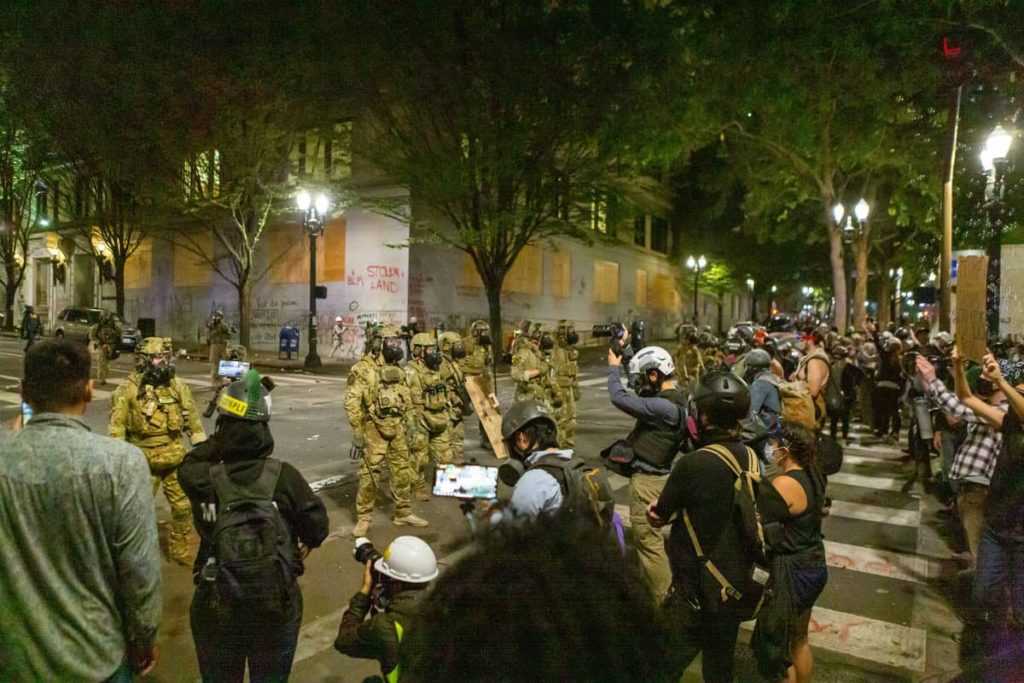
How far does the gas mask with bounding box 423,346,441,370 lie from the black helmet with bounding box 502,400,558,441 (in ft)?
14.6

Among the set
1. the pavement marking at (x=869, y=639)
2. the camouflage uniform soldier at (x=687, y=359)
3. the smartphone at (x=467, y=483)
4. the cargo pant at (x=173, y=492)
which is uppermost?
the camouflage uniform soldier at (x=687, y=359)

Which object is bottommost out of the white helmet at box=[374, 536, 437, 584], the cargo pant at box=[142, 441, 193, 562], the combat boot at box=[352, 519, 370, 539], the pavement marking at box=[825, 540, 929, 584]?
the pavement marking at box=[825, 540, 929, 584]

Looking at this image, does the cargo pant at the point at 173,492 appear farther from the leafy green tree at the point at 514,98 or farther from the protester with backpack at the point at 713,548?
the leafy green tree at the point at 514,98

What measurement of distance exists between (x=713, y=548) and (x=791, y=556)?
534 mm

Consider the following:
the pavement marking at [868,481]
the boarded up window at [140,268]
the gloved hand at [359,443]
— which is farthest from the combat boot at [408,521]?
the boarded up window at [140,268]

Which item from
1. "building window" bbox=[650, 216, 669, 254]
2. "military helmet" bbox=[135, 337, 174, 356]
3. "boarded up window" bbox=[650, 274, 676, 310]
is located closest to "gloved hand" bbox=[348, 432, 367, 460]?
"military helmet" bbox=[135, 337, 174, 356]

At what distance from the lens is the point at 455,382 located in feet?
29.5

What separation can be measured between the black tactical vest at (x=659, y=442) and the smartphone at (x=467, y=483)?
1.35 m

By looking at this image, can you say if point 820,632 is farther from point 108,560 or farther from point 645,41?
point 645,41

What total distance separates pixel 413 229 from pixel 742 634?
22038 mm

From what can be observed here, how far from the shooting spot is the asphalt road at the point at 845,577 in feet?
13.8

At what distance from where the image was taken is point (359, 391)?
662 centimetres

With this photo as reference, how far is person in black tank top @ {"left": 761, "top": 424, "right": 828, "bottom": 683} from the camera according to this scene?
11.1ft

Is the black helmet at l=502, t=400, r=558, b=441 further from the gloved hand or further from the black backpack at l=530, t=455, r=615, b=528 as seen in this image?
the gloved hand
